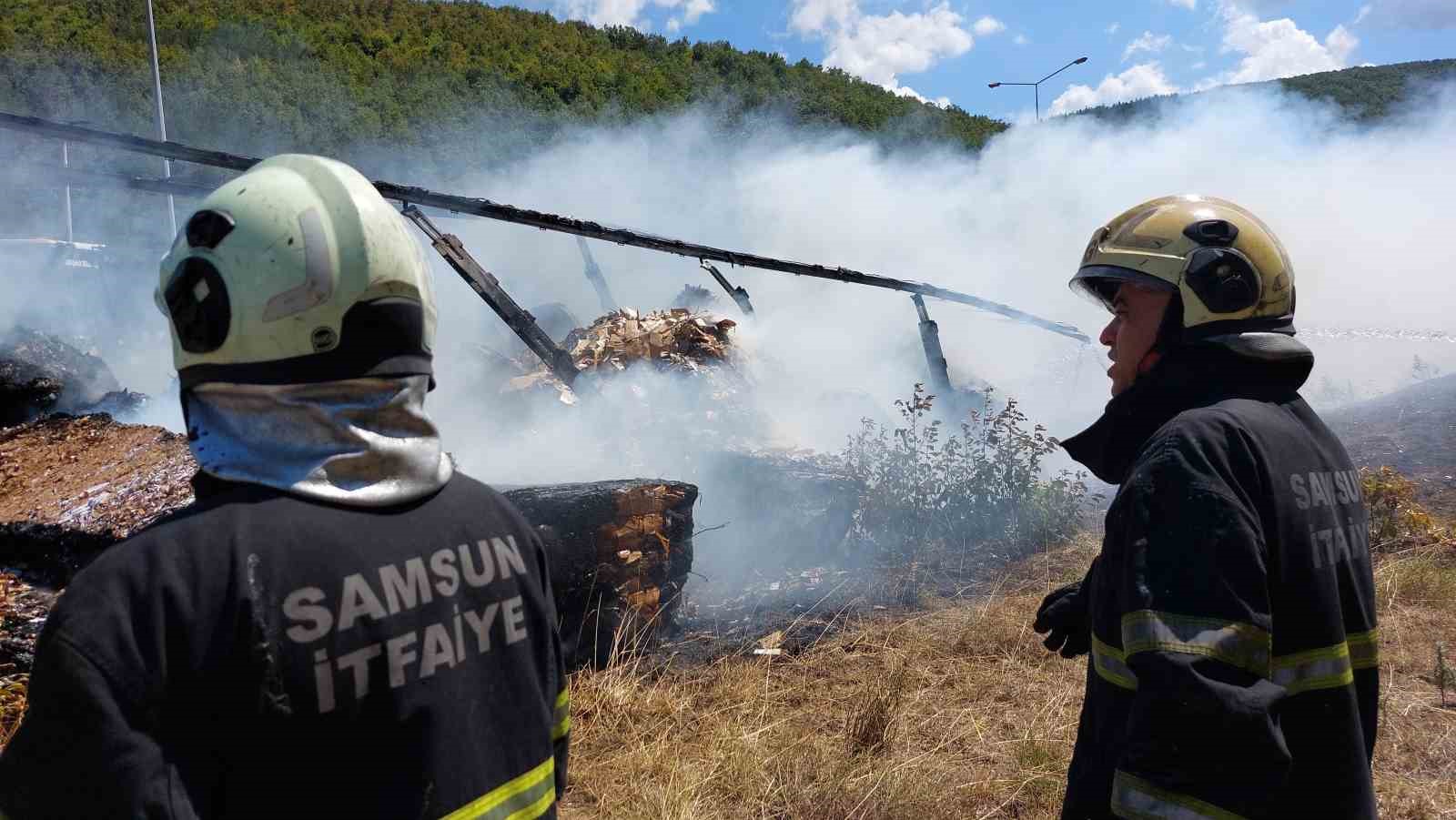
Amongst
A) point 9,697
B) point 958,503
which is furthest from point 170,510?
point 958,503

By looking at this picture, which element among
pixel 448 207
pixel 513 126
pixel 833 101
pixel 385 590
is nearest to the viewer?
pixel 385 590

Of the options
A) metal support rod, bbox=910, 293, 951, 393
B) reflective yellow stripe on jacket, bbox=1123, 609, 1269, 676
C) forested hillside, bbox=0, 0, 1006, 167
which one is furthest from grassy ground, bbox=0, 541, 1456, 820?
forested hillside, bbox=0, 0, 1006, 167

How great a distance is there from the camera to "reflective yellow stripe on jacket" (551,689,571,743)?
65.3 inches

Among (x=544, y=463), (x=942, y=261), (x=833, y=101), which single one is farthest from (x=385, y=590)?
(x=833, y=101)

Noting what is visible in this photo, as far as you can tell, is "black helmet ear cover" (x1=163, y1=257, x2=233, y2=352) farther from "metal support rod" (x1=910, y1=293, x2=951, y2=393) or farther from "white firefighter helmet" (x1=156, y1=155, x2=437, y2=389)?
"metal support rod" (x1=910, y1=293, x2=951, y2=393)

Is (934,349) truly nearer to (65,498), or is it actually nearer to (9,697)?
(65,498)

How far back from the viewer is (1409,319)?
21.1m

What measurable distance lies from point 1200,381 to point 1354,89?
177ft

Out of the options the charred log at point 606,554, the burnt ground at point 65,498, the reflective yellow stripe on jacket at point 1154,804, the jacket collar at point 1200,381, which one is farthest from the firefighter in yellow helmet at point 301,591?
the charred log at point 606,554

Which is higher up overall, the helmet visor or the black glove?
the helmet visor

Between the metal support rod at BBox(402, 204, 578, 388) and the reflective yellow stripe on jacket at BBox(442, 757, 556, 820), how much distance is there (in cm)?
515

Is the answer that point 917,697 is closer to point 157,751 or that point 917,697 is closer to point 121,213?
point 157,751

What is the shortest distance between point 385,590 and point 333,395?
0.92 ft

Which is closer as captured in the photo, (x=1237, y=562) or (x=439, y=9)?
(x=1237, y=562)
